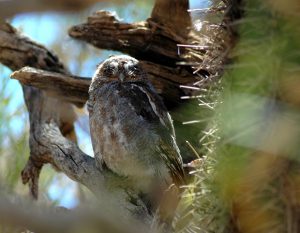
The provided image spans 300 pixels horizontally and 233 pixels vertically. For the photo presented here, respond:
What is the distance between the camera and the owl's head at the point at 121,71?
138 inches

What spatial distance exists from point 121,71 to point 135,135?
0.51m

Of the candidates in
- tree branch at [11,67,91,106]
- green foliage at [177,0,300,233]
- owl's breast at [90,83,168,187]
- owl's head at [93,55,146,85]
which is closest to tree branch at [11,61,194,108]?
tree branch at [11,67,91,106]

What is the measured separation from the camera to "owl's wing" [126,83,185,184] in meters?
3.08

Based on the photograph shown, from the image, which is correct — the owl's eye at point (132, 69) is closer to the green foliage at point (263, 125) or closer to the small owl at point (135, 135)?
the small owl at point (135, 135)

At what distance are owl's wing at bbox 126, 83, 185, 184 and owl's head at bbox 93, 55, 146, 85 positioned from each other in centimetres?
9

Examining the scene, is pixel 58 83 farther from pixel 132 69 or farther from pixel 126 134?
pixel 126 134

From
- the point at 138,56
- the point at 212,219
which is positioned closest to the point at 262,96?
the point at 212,219

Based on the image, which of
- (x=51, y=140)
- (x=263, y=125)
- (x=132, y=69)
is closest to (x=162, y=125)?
(x=132, y=69)

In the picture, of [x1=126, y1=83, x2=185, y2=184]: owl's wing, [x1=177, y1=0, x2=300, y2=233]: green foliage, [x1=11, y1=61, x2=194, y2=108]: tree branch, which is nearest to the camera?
[x1=177, y1=0, x2=300, y2=233]: green foliage

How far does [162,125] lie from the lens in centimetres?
320

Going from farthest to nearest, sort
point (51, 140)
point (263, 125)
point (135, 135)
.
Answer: point (51, 140)
point (135, 135)
point (263, 125)

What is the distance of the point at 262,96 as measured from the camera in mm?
1768

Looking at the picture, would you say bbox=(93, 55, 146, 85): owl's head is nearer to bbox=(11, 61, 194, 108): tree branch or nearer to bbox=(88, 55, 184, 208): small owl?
bbox=(88, 55, 184, 208): small owl

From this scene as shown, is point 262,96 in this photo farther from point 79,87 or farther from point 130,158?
point 79,87
